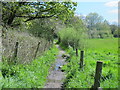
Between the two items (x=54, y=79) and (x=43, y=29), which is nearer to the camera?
(x=54, y=79)

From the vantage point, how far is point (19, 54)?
6.90 m

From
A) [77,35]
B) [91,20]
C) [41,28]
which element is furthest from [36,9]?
[91,20]

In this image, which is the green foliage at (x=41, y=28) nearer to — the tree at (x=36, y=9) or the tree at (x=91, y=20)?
the tree at (x=36, y=9)

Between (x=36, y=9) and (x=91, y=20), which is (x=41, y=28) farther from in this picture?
(x=91, y=20)

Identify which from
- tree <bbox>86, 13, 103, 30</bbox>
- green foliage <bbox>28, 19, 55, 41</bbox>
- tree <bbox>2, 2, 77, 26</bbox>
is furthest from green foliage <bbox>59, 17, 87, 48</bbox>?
tree <bbox>2, 2, 77, 26</bbox>

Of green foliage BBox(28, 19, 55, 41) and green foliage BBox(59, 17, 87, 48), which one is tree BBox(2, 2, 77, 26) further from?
green foliage BBox(59, 17, 87, 48)

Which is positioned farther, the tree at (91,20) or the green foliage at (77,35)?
the tree at (91,20)

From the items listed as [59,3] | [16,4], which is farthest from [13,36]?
[59,3]

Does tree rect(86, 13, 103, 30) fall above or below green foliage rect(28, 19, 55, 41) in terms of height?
above

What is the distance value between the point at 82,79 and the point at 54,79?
1.54 meters

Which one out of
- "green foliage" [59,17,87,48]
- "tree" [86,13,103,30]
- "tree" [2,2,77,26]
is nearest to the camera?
"tree" [2,2,77,26]

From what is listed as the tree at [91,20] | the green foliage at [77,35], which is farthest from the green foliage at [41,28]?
the tree at [91,20]

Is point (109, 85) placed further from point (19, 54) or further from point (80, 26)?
point (80, 26)

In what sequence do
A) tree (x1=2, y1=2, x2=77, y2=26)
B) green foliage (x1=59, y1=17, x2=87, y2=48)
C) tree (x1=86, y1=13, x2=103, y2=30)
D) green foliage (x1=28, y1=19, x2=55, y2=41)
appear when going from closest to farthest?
tree (x1=2, y1=2, x2=77, y2=26) < green foliage (x1=28, y1=19, x2=55, y2=41) < green foliage (x1=59, y1=17, x2=87, y2=48) < tree (x1=86, y1=13, x2=103, y2=30)
